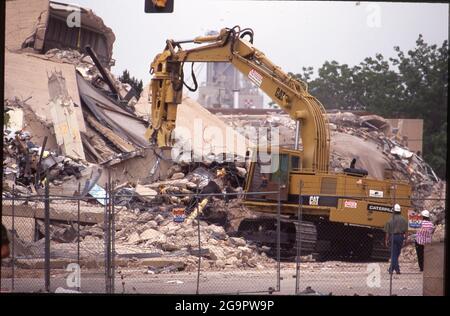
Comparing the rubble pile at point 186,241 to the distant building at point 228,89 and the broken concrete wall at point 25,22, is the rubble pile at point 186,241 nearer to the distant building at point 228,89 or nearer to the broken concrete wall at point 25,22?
the distant building at point 228,89

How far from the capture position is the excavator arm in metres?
19.3

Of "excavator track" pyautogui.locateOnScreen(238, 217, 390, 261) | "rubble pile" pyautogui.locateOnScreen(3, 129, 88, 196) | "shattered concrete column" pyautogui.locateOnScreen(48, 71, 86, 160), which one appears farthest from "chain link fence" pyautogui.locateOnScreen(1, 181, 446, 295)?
"shattered concrete column" pyautogui.locateOnScreen(48, 71, 86, 160)

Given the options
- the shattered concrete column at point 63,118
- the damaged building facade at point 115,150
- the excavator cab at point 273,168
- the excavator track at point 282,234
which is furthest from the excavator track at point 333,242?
the shattered concrete column at point 63,118

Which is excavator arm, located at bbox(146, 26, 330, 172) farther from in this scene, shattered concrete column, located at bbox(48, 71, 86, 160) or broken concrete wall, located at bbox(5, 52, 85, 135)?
broken concrete wall, located at bbox(5, 52, 85, 135)

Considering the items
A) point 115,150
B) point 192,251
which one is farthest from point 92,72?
point 192,251

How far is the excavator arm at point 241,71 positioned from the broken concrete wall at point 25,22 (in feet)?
22.4

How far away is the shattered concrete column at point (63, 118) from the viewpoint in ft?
77.9

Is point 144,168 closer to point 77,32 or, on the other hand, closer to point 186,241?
point 186,241

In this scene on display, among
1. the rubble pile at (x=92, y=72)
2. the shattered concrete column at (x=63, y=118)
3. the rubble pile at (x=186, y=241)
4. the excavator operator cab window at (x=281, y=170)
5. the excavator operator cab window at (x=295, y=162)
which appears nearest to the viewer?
the rubble pile at (x=186, y=241)

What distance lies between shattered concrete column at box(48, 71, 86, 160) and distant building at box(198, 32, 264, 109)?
4.39 m

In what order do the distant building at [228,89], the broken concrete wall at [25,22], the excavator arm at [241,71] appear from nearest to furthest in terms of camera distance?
1. the excavator arm at [241,71]
2. the broken concrete wall at [25,22]
3. the distant building at [228,89]

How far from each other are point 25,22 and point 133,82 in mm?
Answer: 4102

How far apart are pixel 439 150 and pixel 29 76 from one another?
11919mm
